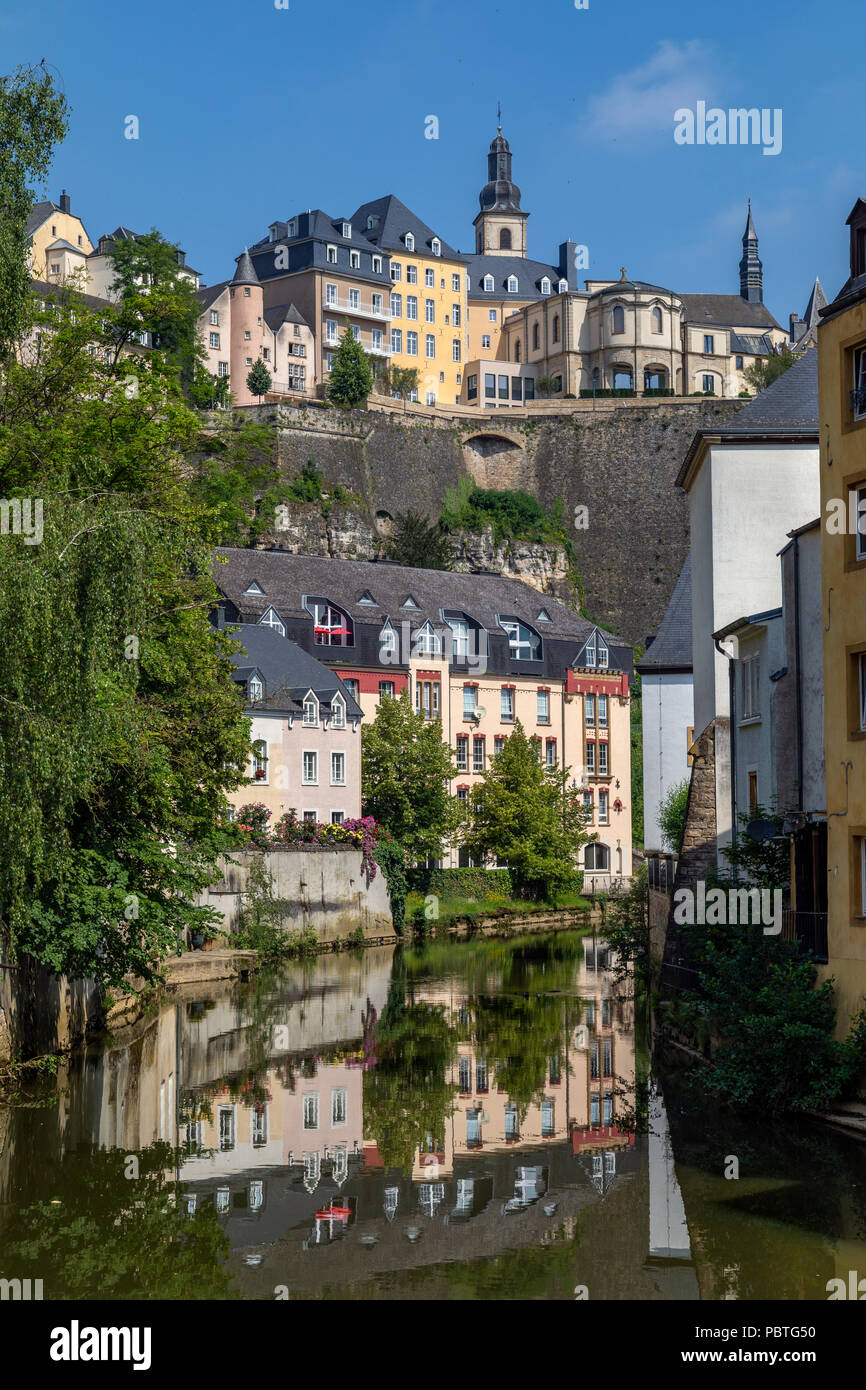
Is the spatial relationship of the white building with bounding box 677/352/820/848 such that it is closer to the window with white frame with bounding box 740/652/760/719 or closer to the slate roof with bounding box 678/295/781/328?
the window with white frame with bounding box 740/652/760/719

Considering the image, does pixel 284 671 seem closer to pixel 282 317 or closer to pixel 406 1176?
pixel 406 1176

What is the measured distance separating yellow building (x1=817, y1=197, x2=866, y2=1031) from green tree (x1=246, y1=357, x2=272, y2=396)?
75.5 metres

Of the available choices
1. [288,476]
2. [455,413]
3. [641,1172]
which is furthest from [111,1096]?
[455,413]

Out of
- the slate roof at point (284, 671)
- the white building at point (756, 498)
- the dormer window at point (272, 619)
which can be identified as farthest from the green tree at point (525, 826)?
the white building at point (756, 498)

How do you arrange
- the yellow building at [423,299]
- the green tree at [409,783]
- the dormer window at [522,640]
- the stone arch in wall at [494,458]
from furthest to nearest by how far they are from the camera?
1. the yellow building at [423,299]
2. the stone arch in wall at [494,458]
3. the dormer window at [522,640]
4. the green tree at [409,783]

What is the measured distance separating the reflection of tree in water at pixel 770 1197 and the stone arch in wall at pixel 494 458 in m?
81.9

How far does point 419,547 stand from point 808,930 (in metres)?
62.9

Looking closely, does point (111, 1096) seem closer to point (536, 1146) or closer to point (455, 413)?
point (536, 1146)

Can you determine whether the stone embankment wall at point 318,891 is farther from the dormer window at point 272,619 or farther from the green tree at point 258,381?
the green tree at point 258,381

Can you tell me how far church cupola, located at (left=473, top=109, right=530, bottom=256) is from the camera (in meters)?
133

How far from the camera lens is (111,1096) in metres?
23.8

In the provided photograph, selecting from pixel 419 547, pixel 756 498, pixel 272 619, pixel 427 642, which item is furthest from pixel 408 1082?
pixel 419 547

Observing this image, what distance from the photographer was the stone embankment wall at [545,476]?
304 feet

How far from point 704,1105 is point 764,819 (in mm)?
4714
